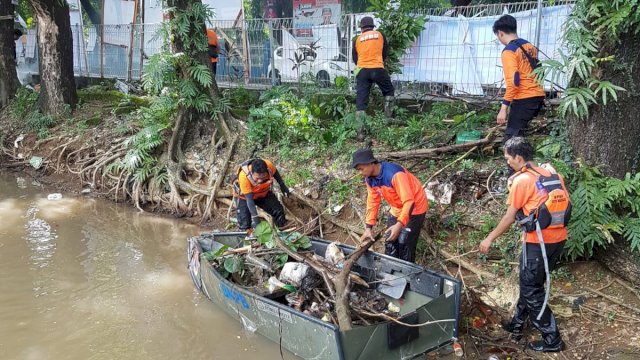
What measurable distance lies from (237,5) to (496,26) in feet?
30.1

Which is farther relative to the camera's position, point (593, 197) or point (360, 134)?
point (360, 134)

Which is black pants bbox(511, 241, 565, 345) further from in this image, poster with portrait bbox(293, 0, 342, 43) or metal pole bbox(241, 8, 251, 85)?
poster with portrait bbox(293, 0, 342, 43)

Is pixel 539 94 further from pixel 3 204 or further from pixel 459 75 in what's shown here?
pixel 3 204

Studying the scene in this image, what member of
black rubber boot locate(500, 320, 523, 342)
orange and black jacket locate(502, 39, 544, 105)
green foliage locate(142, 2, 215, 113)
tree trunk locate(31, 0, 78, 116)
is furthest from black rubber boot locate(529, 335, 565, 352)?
tree trunk locate(31, 0, 78, 116)

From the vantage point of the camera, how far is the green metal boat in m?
4.31

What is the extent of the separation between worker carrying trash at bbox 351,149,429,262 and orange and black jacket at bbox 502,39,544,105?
1538 mm

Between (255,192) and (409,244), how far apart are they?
7.95ft

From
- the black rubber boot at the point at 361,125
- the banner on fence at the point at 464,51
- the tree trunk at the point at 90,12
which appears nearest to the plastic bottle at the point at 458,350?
the black rubber boot at the point at 361,125

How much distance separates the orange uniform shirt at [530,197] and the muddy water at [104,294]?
252 cm

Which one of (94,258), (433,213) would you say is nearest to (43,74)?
(94,258)

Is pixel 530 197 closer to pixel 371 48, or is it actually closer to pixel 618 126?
pixel 618 126

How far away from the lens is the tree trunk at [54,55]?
12.4 m

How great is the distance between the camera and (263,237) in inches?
237

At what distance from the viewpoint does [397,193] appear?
5.34 metres
